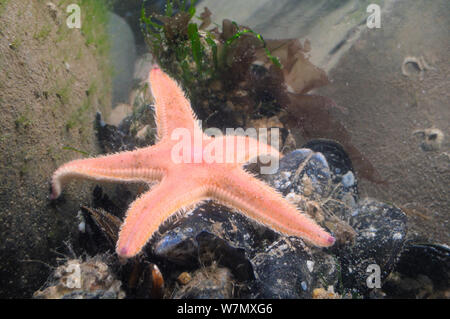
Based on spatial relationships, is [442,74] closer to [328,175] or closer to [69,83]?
[328,175]

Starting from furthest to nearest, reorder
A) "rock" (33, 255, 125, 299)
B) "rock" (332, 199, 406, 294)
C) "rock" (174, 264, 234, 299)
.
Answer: "rock" (332, 199, 406, 294)
"rock" (174, 264, 234, 299)
"rock" (33, 255, 125, 299)

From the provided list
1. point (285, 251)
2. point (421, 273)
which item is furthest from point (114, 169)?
point (421, 273)

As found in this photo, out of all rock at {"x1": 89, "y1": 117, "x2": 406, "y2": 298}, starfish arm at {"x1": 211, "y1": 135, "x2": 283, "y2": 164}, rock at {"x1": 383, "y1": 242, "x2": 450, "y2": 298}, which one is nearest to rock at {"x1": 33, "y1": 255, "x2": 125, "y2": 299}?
rock at {"x1": 89, "y1": 117, "x2": 406, "y2": 298}

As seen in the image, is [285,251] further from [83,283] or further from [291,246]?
[83,283]

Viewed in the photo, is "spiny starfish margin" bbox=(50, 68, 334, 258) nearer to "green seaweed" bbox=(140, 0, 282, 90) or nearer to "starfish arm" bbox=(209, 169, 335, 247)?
"starfish arm" bbox=(209, 169, 335, 247)

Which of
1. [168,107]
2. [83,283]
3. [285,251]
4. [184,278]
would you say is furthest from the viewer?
[168,107]

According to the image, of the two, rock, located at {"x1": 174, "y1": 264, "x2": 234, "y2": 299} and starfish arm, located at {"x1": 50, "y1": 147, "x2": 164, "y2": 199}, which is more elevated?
starfish arm, located at {"x1": 50, "y1": 147, "x2": 164, "y2": 199}
